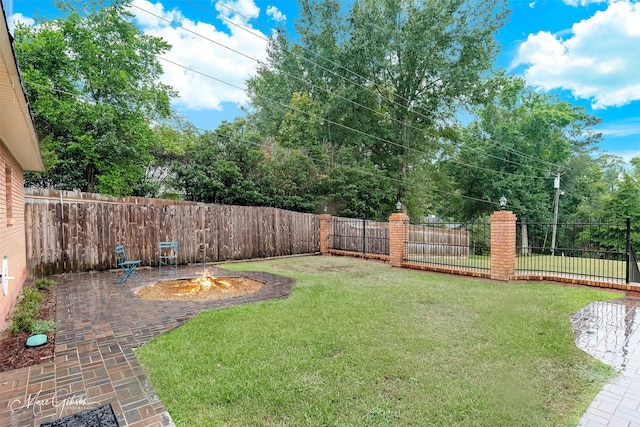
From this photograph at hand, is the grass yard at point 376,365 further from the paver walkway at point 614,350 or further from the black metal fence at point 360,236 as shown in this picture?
the black metal fence at point 360,236

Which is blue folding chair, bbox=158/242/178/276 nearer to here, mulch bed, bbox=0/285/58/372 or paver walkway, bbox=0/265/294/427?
paver walkway, bbox=0/265/294/427

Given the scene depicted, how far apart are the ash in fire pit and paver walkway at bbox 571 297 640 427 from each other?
4890mm

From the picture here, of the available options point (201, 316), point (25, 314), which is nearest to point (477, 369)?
point (201, 316)

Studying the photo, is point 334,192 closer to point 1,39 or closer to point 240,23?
point 240,23

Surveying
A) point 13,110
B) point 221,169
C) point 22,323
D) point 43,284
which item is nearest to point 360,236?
point 221,169

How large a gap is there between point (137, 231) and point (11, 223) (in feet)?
11.2

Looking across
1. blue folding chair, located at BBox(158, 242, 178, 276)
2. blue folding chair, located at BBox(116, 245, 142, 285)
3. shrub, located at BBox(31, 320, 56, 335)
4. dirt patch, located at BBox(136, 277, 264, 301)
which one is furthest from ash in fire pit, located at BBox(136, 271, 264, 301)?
blue folding chair, located at BBox(158, 242, 178, 276)

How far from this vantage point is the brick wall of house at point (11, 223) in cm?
435

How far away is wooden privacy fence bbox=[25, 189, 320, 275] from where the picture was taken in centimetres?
748

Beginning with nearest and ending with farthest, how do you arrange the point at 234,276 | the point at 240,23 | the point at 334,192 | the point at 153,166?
1. the point at 234,276
2. the point at 240,23
3. the point at 153,166
4. the point at 334,192

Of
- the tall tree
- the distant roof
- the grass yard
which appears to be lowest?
the grass yard

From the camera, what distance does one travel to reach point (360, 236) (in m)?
12.1

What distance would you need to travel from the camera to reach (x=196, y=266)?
9.34 meters

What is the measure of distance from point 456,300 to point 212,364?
4082 mm
